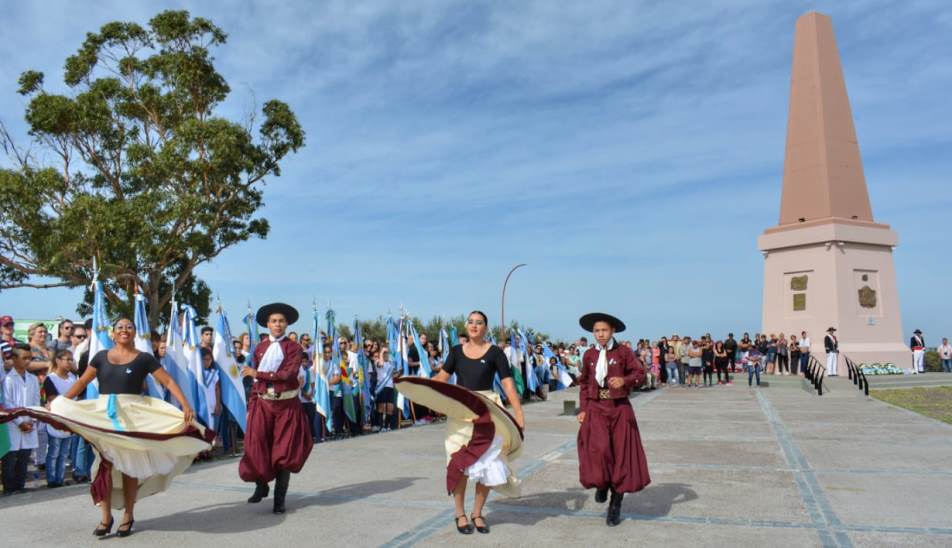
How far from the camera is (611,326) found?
6793 mm

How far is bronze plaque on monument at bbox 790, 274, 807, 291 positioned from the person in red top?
2826cm

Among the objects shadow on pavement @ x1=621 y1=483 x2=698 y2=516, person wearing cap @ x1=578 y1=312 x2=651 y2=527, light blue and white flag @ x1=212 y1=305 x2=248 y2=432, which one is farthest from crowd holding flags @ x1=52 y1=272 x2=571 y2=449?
shadow on pavement @ x1=621 y1=483 x2=698 y2=516

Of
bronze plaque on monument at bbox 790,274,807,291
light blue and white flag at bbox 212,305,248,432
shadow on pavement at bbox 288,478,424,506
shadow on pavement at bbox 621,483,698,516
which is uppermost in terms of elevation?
bronze plaque on monument at bbox 790,274,807,291

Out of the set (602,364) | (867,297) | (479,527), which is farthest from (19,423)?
(867,297)

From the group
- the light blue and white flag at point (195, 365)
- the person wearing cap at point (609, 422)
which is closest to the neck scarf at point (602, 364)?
the person wearing cap at point (609, 422)

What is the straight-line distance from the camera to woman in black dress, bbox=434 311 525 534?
6.03 metres

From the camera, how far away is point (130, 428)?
593cm

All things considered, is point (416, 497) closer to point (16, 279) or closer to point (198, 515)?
point (198, 515)

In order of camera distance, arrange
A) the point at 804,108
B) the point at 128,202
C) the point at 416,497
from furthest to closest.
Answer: the point at 804,108
the point at 128,202
the point at 416,497

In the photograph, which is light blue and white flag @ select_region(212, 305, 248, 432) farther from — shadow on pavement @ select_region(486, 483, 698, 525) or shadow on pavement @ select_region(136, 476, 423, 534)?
shadow on pavement @ select_region(486, 483, 698, 525)

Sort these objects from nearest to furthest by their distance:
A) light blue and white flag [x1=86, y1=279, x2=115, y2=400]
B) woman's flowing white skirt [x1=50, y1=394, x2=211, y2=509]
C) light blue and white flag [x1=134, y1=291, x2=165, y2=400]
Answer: woman's flowing white skirt [x1=50, y1=394, x2=211, y2=509] → light blue and white flag [x1=86, y1=279, x2=115, y2=400] → light blue and white flag [x1=134, y1=291, x2=165, y2=400]

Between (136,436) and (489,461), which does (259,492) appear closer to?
(136,436)

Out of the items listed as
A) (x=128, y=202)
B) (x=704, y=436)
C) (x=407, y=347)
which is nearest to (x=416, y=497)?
(x=704, y=436)

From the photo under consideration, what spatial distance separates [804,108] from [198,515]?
3059 centimetres
